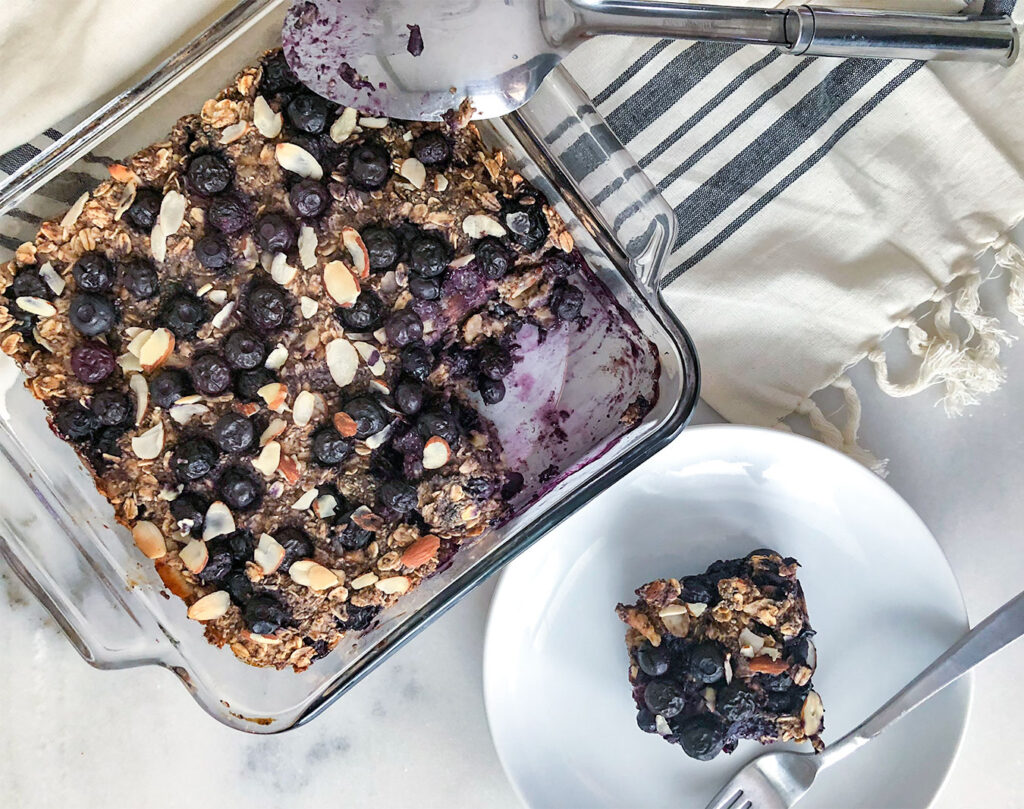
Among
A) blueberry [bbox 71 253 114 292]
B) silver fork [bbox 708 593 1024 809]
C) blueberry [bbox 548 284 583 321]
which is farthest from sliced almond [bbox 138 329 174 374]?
silver fork [bbox 708 593 1024 809]

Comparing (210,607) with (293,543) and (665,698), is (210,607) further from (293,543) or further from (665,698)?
(665,698)

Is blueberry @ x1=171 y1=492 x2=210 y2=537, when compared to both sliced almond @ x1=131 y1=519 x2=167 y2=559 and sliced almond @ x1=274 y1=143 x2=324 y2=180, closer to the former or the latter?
sliced almond @ x1=131 y1=519 x2=167 y2=559

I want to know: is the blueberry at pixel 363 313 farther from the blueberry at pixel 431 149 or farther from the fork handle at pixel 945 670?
the fork handle at pixel 945 670

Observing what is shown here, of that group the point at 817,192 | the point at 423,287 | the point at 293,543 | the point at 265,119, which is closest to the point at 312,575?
the point at 293,543

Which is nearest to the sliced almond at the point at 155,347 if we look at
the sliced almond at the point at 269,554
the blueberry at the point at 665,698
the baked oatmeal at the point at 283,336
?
the baked oatmeal at the point at 283,336

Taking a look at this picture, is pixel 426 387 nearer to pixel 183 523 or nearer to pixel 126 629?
pixel 183 523

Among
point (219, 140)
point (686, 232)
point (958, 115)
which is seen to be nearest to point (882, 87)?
point (958, 115)
